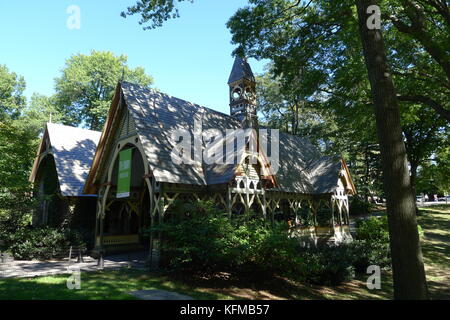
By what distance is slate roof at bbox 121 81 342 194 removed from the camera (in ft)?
43.1

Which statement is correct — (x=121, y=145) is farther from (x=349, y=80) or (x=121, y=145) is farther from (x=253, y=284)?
(x=349, y=80)

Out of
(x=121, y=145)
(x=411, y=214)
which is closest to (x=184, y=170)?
(x=121, y=145)

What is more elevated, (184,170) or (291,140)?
(291,140)

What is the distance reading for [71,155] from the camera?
Result: 68.5 feet

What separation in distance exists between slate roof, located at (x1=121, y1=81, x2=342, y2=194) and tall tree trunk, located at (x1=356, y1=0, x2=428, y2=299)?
7.39 metres

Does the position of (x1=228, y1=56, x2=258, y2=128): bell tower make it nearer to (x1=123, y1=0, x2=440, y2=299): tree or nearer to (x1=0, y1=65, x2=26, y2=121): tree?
(x1=123, y1=0, x2=440, y2=299): tree

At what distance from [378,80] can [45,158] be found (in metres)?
22.6

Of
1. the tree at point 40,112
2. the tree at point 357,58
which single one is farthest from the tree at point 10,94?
the tree at point 357,58

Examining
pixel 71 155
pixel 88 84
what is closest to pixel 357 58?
pixel 71 155

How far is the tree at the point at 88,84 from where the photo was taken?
135 feet

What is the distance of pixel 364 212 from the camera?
121 feet
